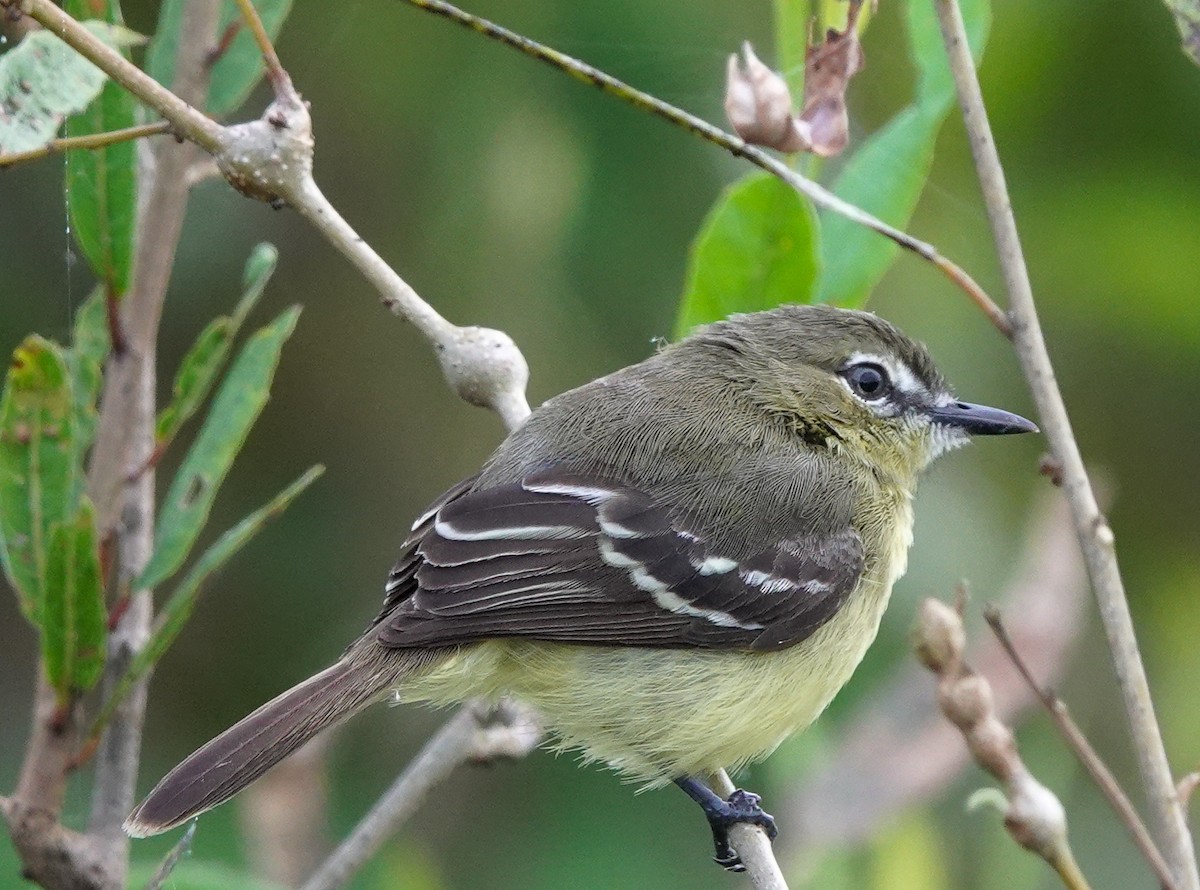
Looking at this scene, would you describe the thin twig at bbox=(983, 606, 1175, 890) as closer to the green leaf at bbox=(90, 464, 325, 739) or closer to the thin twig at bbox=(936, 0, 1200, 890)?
the thin twig at bbox=(936, 0, 1200, 890)

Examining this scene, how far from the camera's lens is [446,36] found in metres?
4.61

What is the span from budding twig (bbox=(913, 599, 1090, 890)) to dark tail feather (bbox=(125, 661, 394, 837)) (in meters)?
1.11

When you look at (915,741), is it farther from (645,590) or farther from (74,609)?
(74,609)

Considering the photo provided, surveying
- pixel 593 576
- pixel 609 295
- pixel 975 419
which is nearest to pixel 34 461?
pixel 593 576

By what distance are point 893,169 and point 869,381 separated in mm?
599

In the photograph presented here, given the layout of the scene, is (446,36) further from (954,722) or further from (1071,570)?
(954,722)

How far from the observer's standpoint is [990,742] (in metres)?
2.21

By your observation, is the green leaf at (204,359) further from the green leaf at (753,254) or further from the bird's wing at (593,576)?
the green leaf at (753,254)

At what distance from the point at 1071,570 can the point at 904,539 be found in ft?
1.40

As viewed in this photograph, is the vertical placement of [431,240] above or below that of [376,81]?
below

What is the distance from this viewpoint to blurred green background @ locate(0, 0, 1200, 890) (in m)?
4.35

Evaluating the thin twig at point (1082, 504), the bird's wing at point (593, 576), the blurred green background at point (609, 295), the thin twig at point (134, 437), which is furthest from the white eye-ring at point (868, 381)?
the thin twig at point (134, 437)

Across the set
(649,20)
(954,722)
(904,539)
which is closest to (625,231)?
(649,20)

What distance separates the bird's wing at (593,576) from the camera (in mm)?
3055
